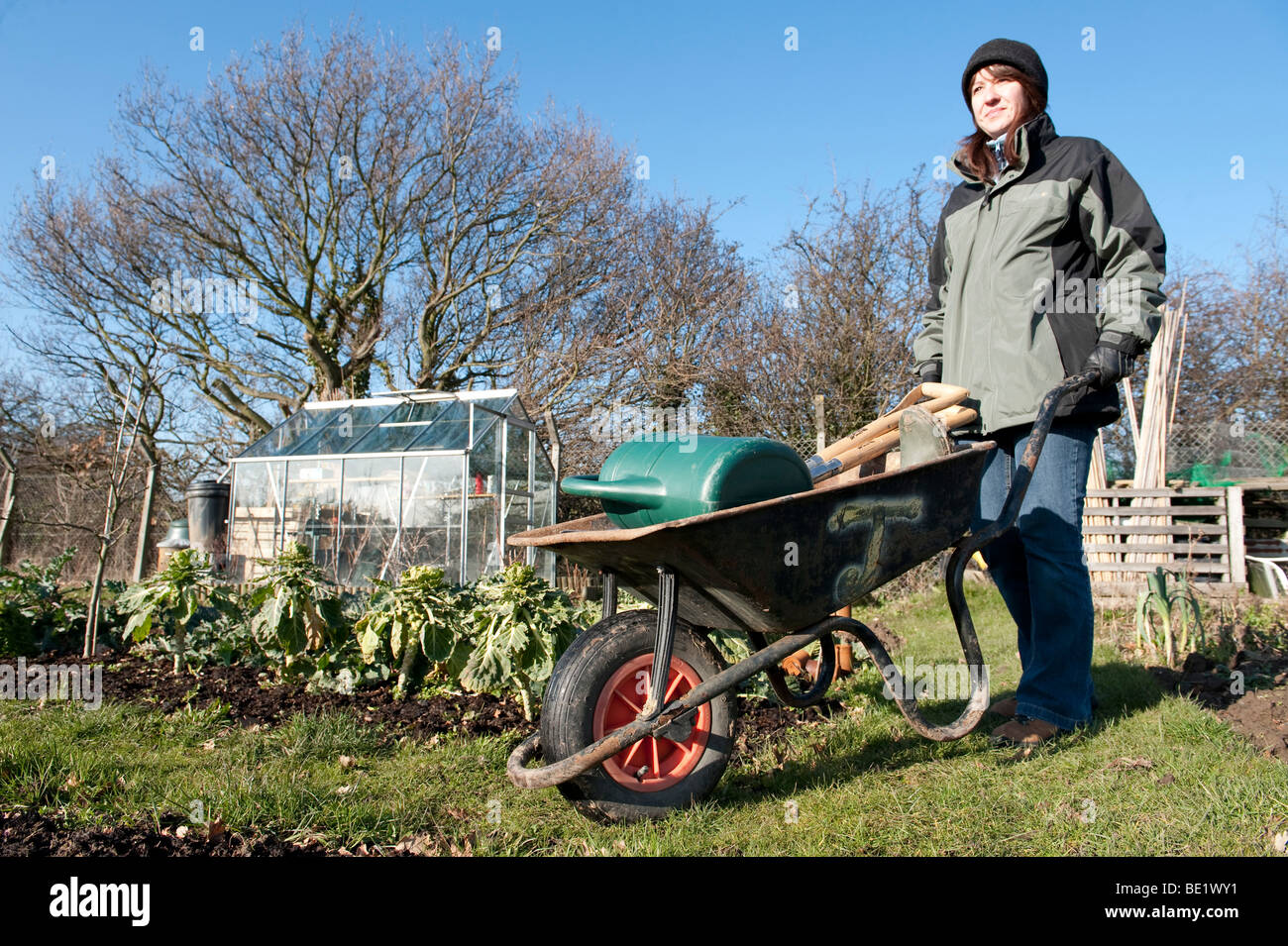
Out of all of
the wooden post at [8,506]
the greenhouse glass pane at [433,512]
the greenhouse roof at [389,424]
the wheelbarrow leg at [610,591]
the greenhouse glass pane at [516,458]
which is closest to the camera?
the wheelbarrow leg at [610,591]

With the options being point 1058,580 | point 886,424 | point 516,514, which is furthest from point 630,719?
point 516,514

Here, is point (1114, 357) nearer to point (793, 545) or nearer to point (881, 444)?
point (881, 444)

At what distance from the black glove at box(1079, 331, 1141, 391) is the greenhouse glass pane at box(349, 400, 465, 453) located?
9431mm

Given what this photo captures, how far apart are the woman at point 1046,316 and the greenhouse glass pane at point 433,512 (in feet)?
27.6

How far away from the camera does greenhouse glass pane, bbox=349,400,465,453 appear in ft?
36.2

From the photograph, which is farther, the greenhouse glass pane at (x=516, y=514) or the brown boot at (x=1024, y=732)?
the greenhouse glass pane at (x=516, y=514)

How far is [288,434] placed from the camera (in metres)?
12.0

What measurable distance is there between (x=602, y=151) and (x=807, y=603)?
1567 centimetres

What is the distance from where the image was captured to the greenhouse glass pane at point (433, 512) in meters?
10.5
